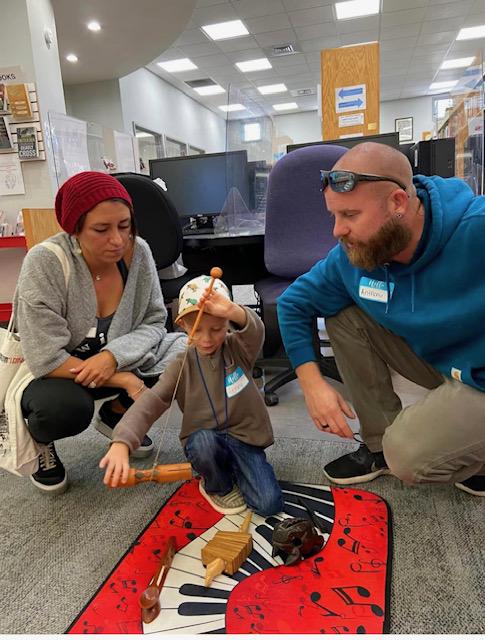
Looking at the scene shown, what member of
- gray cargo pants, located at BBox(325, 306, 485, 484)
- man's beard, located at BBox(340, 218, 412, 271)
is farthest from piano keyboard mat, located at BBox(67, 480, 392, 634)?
man's beard, located at BBox(340, 218, 412, 271)

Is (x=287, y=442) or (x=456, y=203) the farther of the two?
(x=287, y=442)

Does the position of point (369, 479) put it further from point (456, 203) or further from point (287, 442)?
point (456, 203)

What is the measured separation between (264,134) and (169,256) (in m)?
1.52

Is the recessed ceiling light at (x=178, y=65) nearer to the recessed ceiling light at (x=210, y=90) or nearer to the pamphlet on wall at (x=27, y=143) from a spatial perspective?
the recessed ceiling light at (x=210, y=90)

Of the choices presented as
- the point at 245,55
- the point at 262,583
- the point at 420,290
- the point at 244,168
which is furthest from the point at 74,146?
the point at 245,55

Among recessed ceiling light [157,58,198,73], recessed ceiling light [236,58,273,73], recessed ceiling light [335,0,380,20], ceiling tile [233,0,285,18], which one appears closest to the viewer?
ceiling tile [233,0,285,18]

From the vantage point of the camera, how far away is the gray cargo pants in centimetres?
109

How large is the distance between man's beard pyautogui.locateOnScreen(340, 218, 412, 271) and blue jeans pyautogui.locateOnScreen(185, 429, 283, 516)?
2.02 feet

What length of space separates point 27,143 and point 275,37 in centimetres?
442

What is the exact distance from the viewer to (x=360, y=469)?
1451 millimetres

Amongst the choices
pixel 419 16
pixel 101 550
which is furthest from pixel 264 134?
pixel 419 16

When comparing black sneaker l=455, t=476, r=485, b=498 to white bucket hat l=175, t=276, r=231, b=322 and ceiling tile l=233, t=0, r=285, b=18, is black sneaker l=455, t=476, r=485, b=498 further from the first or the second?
ceiling tile l=233, t=0, r=285, b=18

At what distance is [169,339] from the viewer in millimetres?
1696

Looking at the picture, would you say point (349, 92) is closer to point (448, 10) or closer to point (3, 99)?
point (3, 99)
